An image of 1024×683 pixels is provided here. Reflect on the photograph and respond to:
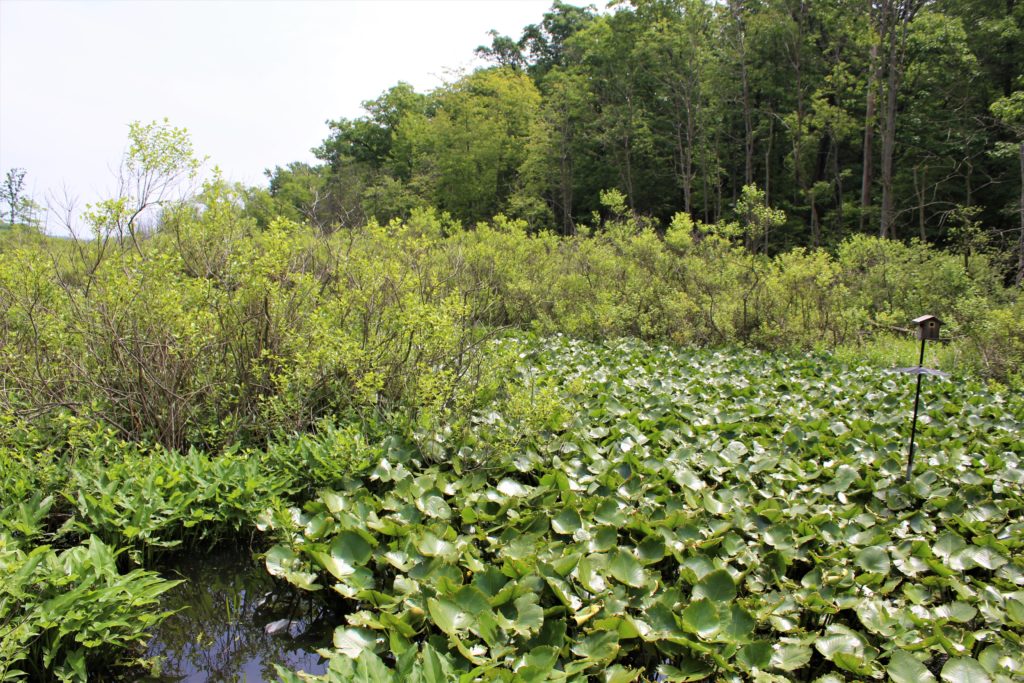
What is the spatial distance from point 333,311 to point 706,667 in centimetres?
356

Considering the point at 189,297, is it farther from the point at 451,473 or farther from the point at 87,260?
the point at 451,473

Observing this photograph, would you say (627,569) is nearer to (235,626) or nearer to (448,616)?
(448,616)

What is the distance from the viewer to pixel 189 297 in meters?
4.14

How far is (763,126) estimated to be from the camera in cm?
2203

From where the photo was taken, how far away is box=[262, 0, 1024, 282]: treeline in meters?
16.1

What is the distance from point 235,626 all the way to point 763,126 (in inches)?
922

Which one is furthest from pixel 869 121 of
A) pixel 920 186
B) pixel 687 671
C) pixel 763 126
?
pixel 687 671

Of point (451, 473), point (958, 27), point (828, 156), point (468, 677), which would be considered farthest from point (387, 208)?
point (468, 677)

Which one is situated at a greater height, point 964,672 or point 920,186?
point 920,186

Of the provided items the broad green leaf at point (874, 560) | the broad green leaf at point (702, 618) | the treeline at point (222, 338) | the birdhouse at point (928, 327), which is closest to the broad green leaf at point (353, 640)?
the broad green leaf at point (702, 618)

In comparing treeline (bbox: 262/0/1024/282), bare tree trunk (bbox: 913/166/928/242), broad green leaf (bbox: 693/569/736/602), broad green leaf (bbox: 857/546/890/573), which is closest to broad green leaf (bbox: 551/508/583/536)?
broad green leaf (bbox: 693/569/736/602)

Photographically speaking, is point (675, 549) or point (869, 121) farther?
point (869, 121)

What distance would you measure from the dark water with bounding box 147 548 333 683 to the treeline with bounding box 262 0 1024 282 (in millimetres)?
10286

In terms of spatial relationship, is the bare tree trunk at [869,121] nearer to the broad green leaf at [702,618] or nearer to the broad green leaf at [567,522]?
the broad green leaf at [567,522]
